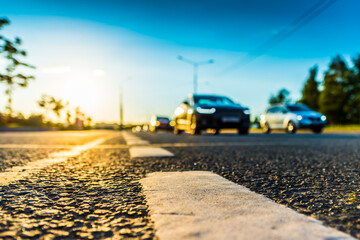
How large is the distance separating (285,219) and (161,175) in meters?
1.14

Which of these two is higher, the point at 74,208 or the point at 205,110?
the point at 205,110

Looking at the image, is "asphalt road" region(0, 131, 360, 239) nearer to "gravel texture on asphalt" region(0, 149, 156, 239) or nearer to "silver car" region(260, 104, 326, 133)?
"gravel texture on asphalt" region(0, 149, 156, 239)

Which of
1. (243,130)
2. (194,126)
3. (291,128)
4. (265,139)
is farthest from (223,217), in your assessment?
(291,128)

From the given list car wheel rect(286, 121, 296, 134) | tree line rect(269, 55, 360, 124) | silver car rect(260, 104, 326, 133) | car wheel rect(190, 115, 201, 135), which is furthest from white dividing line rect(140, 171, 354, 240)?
tree line rect(269, 55, 360, 124)

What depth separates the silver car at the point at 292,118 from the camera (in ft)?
46.1

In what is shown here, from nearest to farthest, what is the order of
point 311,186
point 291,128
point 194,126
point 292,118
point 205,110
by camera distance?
point 311,186 < point 205,110 < point 194,126 < point 292,118 < point 291,128

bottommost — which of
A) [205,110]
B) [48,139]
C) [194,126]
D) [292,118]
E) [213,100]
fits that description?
[48,139]

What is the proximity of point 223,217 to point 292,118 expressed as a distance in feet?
47.7

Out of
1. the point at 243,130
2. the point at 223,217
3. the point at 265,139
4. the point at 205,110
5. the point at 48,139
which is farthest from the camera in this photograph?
→ the point at 243,130

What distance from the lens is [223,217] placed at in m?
1.08

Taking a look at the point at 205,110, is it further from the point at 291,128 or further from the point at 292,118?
the point at 291,128

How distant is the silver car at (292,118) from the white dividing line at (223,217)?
1360 cm

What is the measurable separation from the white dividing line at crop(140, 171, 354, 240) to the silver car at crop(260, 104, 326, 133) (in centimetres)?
1360

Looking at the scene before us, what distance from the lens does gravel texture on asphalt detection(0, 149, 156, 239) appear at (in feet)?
3.37
